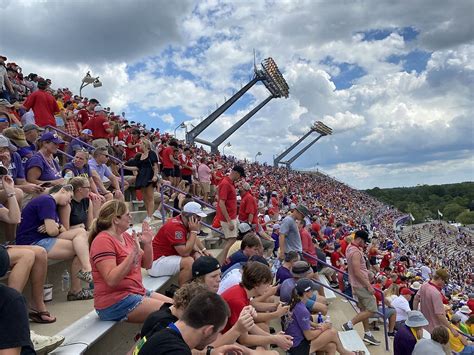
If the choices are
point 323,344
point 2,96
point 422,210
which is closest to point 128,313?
point 323,344

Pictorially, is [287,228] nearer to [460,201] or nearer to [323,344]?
[323,344]

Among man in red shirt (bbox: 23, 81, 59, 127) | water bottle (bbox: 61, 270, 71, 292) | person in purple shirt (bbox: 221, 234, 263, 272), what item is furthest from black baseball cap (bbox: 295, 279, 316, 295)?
man in red shirt (bbox: 23, 81, 59, 127)

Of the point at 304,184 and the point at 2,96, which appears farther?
the point at 304,184

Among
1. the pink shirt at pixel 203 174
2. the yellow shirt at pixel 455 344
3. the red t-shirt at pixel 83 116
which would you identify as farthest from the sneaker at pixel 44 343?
the red t-shirt at pixel 83 116

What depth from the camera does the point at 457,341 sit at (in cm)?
755

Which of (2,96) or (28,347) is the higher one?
(2,96)

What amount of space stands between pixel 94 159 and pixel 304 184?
142ft

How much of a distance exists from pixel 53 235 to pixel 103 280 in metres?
0.93

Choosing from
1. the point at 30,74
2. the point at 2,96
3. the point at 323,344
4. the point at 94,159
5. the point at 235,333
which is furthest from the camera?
the point at 30,74

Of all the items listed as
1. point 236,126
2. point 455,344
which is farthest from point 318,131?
point 455,344

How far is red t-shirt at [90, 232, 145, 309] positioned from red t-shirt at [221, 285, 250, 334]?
31.9 inches

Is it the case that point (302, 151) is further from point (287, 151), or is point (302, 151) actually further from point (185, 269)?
point (185, 269)

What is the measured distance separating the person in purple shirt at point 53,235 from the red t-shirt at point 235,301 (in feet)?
4.91

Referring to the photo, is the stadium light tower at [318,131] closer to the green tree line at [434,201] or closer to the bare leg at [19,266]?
the green tree line at [434,201]
